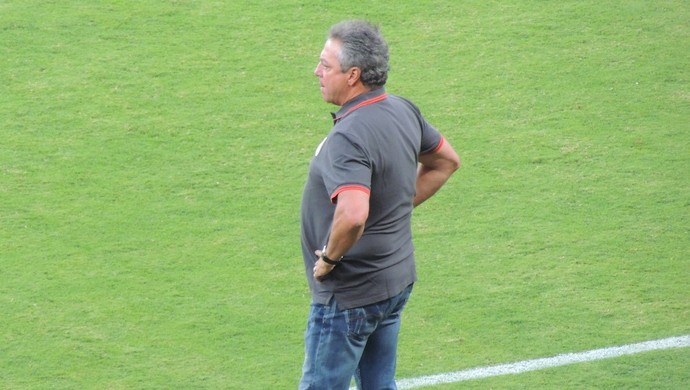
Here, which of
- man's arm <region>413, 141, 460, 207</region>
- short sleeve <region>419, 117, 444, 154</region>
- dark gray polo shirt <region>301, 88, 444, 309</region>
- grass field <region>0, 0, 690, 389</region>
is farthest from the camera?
grass field <region>0, 0, 690, 389</region>

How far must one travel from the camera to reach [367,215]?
3.95 meters

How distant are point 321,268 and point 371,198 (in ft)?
0.98

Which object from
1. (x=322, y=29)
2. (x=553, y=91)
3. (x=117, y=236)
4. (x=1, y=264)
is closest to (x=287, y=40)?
(x=322, y=29)

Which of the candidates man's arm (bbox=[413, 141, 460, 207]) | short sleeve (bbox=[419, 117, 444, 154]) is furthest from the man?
man's arm (bbox=[413, 141, 460, 207])

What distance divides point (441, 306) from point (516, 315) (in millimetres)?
381

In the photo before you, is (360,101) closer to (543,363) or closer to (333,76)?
(333,76)

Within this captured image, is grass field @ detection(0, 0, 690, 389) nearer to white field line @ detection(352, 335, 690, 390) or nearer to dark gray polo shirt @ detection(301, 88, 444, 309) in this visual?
white field line @ detection(352, 335, 690, 390)

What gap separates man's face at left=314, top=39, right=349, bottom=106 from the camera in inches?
162

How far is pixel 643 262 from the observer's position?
20.9ft

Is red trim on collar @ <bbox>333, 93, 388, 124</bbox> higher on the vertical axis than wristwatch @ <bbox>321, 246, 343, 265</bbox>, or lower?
higher

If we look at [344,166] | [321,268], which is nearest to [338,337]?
[321,268]

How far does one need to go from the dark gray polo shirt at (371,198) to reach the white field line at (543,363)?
126 cm

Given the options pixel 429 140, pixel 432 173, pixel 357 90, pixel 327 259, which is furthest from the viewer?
pixel 432 173

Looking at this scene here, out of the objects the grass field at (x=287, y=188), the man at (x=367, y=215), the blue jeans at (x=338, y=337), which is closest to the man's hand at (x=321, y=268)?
the man at (x=367, y=215)
